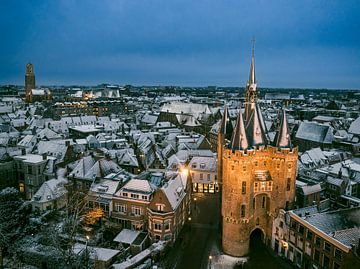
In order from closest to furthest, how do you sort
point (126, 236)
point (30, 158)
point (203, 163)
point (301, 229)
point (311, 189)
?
point (301, 229) → point (126, 236) → point (311, 189) → point (30, 158) → point (203, 163)

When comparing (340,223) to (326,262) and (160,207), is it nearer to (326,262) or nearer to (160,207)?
(326,262)

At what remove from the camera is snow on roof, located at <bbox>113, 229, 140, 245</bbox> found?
51.1 m

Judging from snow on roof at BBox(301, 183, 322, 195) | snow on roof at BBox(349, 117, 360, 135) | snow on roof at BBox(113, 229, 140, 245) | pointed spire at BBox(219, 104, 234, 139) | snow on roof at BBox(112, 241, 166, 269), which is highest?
pointed spire at BBox(219, 104, 234, 139)

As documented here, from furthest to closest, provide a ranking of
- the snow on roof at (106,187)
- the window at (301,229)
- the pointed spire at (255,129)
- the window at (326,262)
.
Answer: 1. the snow on roof at (106,187)
2. the pointed spire at (255,129)
3. the window at (301,229)
4. the window at (326,262)

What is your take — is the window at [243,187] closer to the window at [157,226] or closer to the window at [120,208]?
the window at [157,226]

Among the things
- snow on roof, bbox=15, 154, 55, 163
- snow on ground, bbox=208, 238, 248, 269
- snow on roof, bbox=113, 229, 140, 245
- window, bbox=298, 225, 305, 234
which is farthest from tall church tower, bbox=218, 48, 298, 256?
snow on roof, bbox=15, 154, 55, 163

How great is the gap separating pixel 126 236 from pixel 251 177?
21821 mm

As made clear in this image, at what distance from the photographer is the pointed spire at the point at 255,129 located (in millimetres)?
51344

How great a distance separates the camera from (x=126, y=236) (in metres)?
52.4

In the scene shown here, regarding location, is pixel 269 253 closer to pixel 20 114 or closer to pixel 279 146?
pixel 279 146

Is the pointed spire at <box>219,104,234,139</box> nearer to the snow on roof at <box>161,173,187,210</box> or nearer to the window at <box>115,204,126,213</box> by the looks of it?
the snow on roof at <box>161,173,187,210</box>

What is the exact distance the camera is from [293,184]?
5175cm

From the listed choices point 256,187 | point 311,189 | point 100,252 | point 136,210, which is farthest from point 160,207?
point 311,189

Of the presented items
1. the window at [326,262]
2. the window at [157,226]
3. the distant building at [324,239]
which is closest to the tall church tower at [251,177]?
→ the distant building at [324,239]
